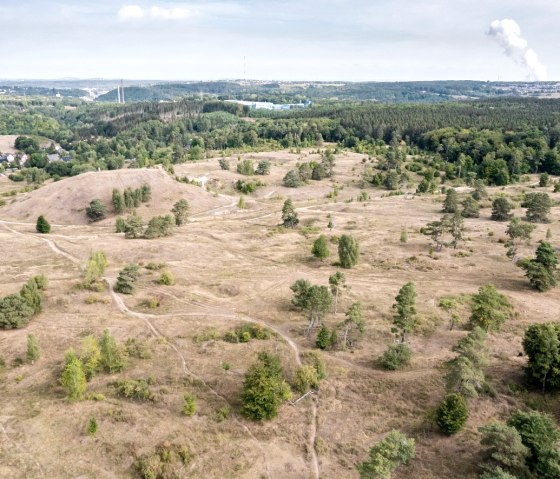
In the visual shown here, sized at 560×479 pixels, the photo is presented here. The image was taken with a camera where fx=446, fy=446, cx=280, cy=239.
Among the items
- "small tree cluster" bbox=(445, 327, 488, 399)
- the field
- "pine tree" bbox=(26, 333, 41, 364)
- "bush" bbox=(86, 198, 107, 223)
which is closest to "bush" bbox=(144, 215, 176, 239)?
the field

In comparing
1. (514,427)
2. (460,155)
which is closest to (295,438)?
(514,427)

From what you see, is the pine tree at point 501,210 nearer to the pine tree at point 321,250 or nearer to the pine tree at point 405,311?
the pine tree at point 321,250

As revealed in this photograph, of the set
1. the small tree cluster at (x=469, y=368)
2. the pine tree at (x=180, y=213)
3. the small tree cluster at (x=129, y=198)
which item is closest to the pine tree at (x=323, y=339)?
the small tree cluster at (x=469, y=368)

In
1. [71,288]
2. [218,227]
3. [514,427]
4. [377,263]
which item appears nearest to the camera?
[514,427]

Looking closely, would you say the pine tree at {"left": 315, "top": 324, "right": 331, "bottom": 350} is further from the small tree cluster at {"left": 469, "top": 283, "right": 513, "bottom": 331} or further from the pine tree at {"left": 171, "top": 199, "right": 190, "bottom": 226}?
the pine tree at {"left": 171, "top": 199, "right": 190, "bottom": 226}

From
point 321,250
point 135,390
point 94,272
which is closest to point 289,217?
point 321,250

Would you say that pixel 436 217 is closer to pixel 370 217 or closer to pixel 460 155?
pixel 370 217
